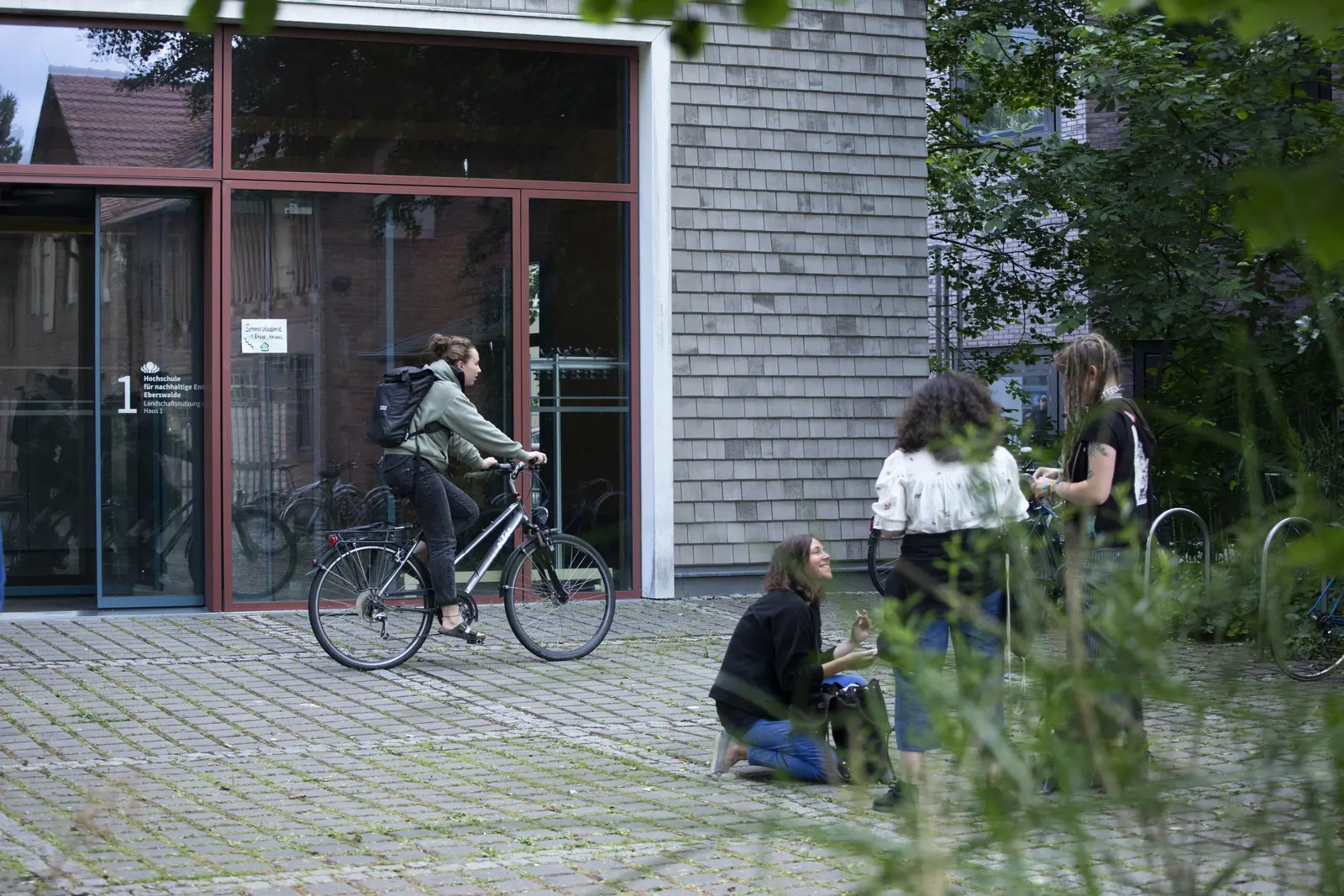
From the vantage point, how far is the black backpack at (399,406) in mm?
9117

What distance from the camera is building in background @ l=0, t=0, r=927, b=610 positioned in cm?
1116

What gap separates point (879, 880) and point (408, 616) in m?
7.43

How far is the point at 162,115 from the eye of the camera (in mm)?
11094

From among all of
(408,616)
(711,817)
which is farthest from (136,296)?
(711,817)

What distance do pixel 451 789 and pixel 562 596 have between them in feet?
10.8

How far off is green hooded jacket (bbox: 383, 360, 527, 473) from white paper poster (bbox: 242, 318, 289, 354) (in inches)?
93.9

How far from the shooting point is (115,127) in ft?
36.2

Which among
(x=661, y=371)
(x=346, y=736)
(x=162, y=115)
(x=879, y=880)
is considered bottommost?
(x=346, y=736)

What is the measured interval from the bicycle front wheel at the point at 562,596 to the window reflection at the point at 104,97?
3.86 m

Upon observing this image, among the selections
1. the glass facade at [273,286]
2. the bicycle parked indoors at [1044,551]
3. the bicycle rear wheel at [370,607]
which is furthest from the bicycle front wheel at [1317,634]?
the glass facade at [273,286]

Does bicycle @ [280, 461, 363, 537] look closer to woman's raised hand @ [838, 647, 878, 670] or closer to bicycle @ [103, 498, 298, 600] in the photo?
bicycle @ [103, 498, 298, 600]

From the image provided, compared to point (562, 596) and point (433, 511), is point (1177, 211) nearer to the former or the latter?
point (562, 596)

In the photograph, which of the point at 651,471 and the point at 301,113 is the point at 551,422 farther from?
the point at 301,113

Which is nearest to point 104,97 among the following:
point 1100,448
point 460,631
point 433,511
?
point 433,511
